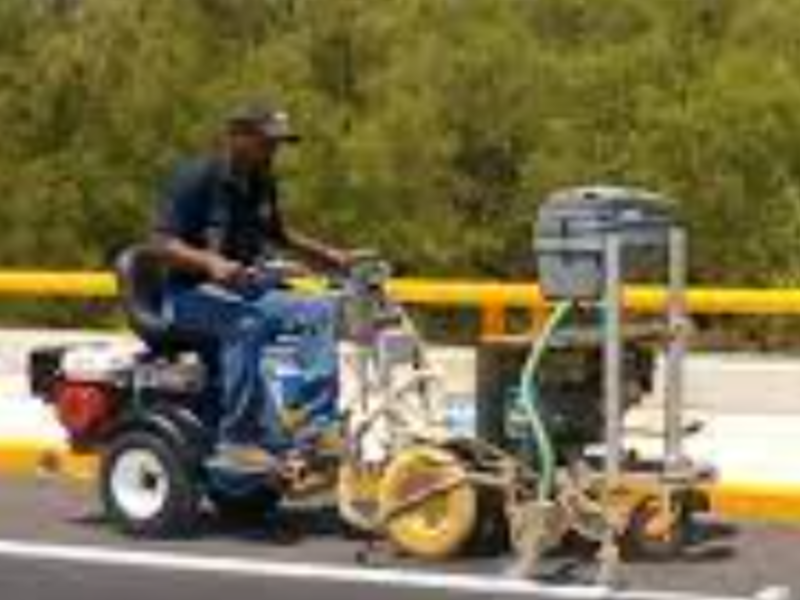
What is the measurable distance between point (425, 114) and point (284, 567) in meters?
11.9

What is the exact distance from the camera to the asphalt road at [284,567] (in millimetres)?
11484

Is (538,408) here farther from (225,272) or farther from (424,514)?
(225,272)

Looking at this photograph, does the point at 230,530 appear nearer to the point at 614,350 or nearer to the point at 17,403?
the point at 614,350

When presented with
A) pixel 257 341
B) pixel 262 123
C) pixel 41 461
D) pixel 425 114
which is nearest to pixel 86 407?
pixel 257 341

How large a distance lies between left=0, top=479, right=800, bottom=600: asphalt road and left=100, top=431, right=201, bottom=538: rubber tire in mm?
96

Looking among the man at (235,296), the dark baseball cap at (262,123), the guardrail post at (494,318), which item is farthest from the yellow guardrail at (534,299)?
the dark baseball cap at (262,123)

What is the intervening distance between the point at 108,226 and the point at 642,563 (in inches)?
575

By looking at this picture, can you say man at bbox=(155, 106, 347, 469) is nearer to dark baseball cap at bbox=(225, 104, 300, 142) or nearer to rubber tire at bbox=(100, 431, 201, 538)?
dark baseball cap at bbox=(225, 104, 300, 142)

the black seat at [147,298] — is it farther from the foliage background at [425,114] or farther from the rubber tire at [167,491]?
the foliage background at [425,114]

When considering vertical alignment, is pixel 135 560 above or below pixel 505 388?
below

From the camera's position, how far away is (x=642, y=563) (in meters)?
12.0

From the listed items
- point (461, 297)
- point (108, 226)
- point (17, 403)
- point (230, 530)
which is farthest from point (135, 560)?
point (108, 226)

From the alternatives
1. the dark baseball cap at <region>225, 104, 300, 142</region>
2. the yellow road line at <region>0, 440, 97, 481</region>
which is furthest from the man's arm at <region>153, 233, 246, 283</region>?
the yellow road line at <region>0, 440, 97, 481</region>

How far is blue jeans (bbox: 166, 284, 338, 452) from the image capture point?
12391 mm
